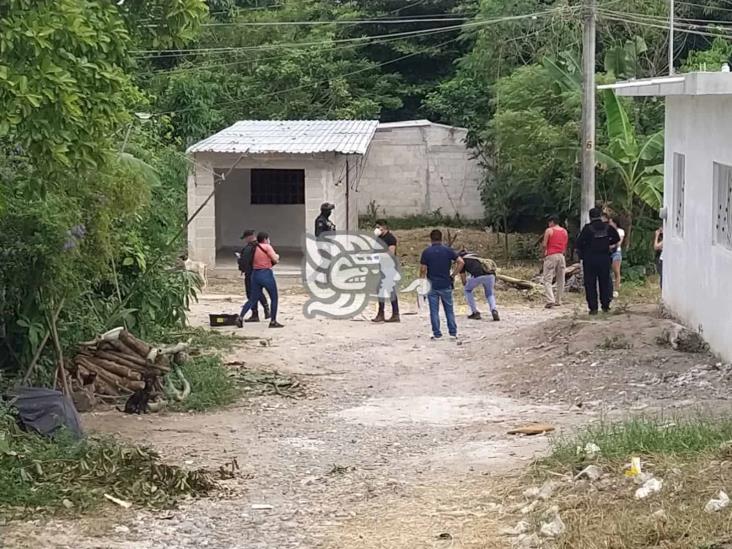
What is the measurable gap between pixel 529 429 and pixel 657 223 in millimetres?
14603

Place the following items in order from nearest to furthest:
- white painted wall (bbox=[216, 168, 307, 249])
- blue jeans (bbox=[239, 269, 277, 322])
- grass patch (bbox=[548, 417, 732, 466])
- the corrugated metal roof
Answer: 1. grass patch (bbox=[548, 417, 732, 466])
2. blue jeans (bbox=[239, 269, 277, 322])
3. the corrugated metal roof
4. white painted wall (bbox=[216, 168, 307, 249])

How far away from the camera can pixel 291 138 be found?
79.4 feet

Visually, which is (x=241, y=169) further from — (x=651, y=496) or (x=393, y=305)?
(x=651, y=496)

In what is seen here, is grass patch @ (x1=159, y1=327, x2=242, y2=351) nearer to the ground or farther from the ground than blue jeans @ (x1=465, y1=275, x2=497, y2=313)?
nearer to the ground

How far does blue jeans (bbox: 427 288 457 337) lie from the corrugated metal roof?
6.61 meters

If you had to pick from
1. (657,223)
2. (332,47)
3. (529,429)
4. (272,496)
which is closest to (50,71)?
(272,496)

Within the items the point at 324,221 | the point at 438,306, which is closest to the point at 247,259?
the point at 438,306

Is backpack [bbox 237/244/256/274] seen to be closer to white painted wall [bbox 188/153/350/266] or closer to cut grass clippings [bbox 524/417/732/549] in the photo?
white painted wall [bbox 188/153/350/266]

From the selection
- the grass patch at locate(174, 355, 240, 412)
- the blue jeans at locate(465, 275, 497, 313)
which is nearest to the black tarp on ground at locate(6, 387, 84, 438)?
the grass patch at locate(174, 355, 240, 412)

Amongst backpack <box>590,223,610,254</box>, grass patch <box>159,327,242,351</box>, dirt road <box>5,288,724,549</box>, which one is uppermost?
backpack <box>590,223,610,254</box>

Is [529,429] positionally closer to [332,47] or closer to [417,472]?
[417,472]

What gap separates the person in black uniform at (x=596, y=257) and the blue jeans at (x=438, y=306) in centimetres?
191

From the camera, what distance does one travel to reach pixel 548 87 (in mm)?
24562

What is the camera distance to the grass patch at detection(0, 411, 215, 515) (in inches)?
303
